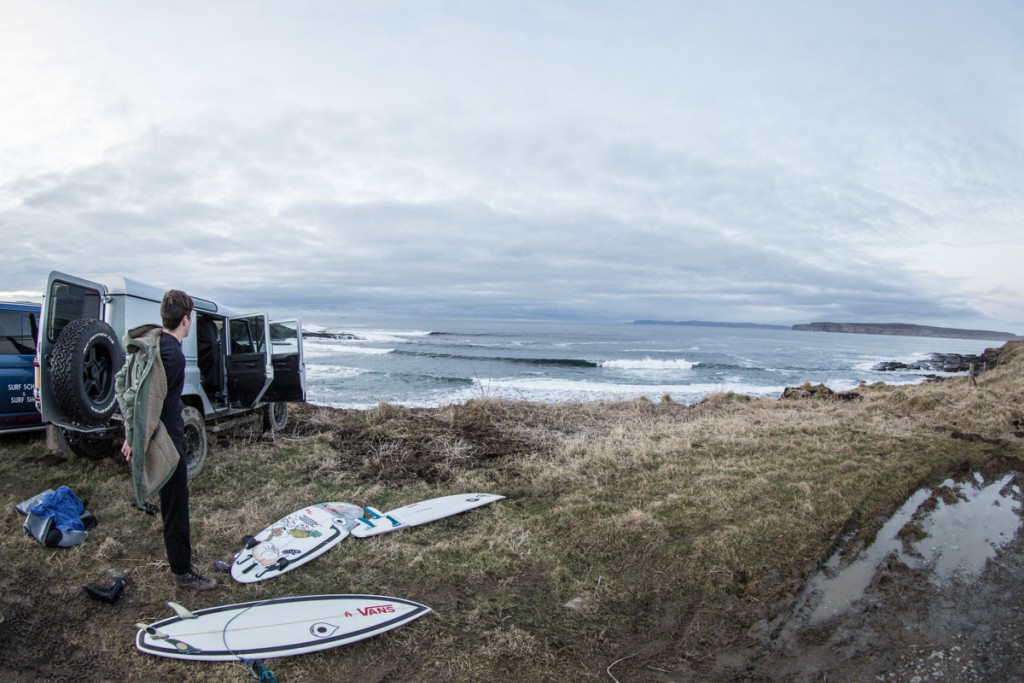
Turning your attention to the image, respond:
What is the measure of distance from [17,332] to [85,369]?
244 centimetres

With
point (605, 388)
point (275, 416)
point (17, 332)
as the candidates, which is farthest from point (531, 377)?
point (17, 332)

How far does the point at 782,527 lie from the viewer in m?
5.12

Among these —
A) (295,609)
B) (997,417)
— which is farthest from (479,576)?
(997,417)

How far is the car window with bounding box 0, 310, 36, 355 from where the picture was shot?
6777 millimetres

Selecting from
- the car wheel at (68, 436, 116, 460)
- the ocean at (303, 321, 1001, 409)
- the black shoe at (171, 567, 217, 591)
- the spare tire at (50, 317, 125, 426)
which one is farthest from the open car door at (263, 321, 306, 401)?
the ocean at (303, 321, 1001, 409)

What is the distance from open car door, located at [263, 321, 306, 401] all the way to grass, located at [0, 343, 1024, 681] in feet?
2.42

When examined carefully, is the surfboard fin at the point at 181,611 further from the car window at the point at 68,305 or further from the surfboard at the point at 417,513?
the car window at the point at 68,305

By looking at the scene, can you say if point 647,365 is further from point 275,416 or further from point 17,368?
point 17,368

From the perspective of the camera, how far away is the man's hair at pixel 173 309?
366cm

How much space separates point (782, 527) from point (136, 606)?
5.20 m

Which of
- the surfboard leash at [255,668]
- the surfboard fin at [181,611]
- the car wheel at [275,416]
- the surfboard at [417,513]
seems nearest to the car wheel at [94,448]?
the car wheel at [275,416]

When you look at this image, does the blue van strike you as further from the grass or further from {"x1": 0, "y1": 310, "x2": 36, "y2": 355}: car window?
the grass

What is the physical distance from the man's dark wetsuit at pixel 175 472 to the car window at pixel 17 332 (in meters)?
4.81

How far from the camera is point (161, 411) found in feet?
12.1
